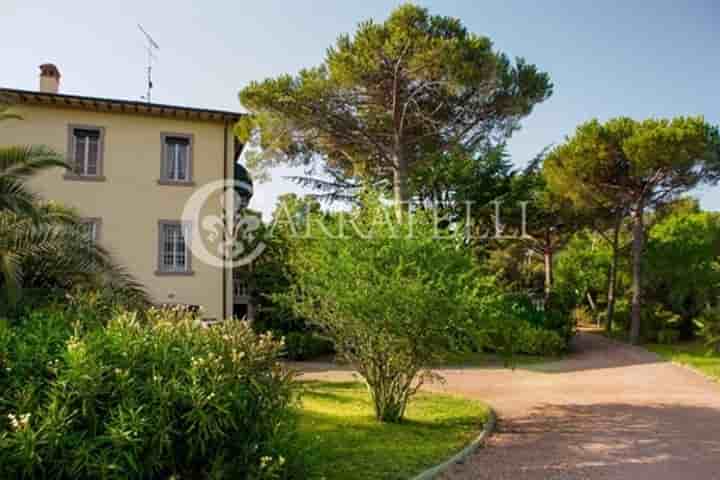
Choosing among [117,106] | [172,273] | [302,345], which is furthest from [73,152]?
[302,345]

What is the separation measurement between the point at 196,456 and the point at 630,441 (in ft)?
20.0

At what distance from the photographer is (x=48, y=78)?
17.0m

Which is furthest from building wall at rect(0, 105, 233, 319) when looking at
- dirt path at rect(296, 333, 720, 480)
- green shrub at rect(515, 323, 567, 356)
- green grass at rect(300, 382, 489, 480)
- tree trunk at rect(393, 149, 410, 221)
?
green shrub at rect(515, 323, 567, 356)

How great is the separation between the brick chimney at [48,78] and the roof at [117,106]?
68.6 inches

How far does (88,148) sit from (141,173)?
1.79m

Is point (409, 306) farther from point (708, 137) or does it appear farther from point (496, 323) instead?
point (708, 137)

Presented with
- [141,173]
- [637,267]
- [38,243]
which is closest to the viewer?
[38,243]

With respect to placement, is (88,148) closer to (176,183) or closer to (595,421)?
(176,183)

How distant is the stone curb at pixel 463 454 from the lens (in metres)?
5.72

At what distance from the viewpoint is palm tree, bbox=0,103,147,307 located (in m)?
7.48

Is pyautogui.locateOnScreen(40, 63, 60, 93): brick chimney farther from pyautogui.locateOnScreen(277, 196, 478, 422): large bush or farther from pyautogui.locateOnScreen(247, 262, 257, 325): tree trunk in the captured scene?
pyautogui.locateOnScreen(277, 196, 478, 422): large bush

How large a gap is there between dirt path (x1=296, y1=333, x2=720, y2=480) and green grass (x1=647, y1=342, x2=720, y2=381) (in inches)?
22.8

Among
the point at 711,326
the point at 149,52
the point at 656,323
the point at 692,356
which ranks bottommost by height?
the point at 692,356

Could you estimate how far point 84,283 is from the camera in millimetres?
9305
